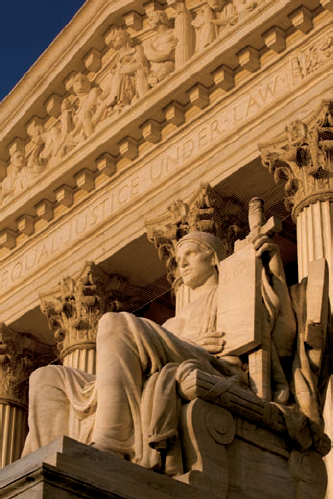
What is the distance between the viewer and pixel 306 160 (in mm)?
15523

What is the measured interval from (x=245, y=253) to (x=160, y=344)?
139 cm

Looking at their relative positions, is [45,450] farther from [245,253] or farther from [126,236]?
[126,236]

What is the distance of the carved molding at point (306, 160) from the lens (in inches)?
601

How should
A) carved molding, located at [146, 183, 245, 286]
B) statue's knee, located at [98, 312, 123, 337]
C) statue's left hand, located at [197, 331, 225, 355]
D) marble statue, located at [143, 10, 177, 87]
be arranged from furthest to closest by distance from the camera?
marble statue, located at [143, 10, 177, 87]
carved molding, located at [146, 183, 245, 286]
statue's left hand, located at [197, 331, 225, 355]
statue's knee, located at [98, 312, 123, 337]

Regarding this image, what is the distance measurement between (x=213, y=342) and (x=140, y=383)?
1093mm

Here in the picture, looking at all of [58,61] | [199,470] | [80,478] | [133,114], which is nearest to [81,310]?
[133,114]

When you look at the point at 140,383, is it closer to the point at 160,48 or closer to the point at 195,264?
the point at 195,264

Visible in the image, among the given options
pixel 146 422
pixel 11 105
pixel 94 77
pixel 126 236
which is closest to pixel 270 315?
pixel 146 422

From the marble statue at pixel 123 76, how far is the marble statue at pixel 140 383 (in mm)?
9101

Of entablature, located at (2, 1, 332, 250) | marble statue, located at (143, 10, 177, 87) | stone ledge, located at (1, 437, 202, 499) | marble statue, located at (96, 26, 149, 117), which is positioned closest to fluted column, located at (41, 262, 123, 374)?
entablature, located at (2, 1, 332, 250)

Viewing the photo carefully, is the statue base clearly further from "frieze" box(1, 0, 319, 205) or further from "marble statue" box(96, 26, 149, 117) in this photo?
"marble statue" box(96, 26, 149, 117)

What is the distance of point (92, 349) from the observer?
732 inches

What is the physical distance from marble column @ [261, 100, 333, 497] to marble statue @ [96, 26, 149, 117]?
3.64 m

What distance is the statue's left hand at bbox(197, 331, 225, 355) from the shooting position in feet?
33.0
